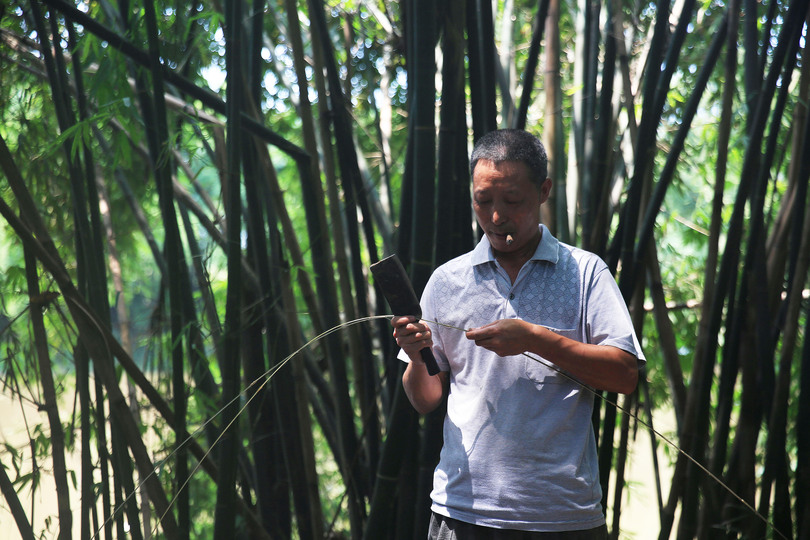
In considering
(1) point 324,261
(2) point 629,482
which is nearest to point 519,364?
(1) point 324,261

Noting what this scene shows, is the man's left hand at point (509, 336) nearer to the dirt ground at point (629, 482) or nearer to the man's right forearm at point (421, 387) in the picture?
the man's right forearm at point (421, 387)

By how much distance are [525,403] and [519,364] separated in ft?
0.20

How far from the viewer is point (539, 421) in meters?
1.14

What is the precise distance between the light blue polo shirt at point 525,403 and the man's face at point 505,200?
6 centimetres

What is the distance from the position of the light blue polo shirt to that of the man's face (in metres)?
0.06

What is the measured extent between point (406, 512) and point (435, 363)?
23.5 inches

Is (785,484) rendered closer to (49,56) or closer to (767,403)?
(767,403)

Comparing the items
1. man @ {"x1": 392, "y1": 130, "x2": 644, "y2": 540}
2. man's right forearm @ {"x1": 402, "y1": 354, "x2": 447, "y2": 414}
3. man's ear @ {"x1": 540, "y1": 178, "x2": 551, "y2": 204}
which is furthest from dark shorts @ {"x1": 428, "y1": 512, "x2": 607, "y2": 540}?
man's ear @ {"x1": 540, "y1": 178, "x2": 551, "y2": 204}

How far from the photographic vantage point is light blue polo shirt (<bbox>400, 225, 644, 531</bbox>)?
1.11m

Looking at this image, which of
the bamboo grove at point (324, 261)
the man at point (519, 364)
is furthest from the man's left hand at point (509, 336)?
the bamboo grove at point (324, 261)

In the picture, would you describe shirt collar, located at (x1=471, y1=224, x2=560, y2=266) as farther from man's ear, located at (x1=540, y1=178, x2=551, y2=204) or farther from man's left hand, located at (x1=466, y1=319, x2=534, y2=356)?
man's left hand, located at (x1=466, y1=319, x2=534, y2=356)

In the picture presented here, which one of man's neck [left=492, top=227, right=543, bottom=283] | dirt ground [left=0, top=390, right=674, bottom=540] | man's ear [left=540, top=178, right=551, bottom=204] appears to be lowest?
dirt ground [left=0, top=390, right=674, bottom=540]

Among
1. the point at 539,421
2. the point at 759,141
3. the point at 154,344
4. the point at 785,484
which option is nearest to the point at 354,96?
the point at 154,344

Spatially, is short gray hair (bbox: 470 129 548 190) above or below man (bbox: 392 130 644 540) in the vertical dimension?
above
